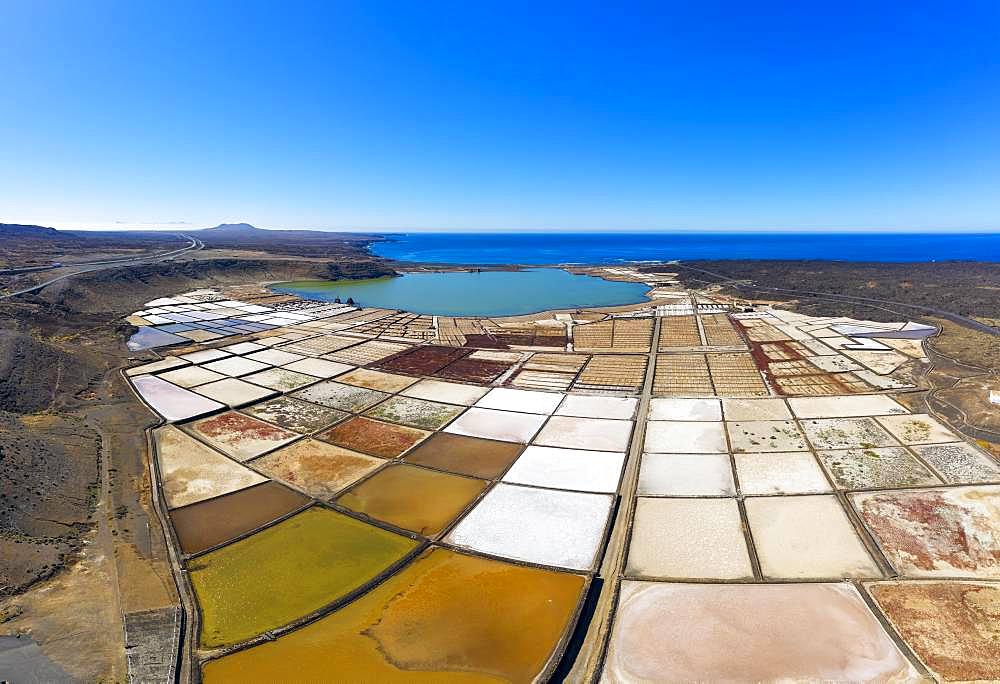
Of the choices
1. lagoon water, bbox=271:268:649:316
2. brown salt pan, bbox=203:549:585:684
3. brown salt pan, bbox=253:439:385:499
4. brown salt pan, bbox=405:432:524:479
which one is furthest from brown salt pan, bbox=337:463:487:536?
lagoon water, bbox=271:268:649:316

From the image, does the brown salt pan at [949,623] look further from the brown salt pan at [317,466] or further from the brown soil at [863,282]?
the brown soil at [863,282]

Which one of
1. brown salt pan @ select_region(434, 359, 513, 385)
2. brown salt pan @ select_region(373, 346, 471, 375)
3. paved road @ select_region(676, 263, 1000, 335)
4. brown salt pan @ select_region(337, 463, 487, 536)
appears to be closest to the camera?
brown salt pan @ select_region(337, 463, 487, 536)

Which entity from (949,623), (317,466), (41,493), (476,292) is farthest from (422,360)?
(476,292)

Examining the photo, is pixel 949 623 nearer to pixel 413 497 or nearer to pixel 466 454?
pixel 413 497

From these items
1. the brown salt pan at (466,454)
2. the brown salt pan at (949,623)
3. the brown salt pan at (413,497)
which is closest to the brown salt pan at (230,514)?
the brown salt pan at (413,497)

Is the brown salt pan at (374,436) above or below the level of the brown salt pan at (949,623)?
above

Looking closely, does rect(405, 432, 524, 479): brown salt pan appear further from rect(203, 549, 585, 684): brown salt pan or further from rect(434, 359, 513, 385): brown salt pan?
rect(434, 359, 513, 385): brown salt pan
